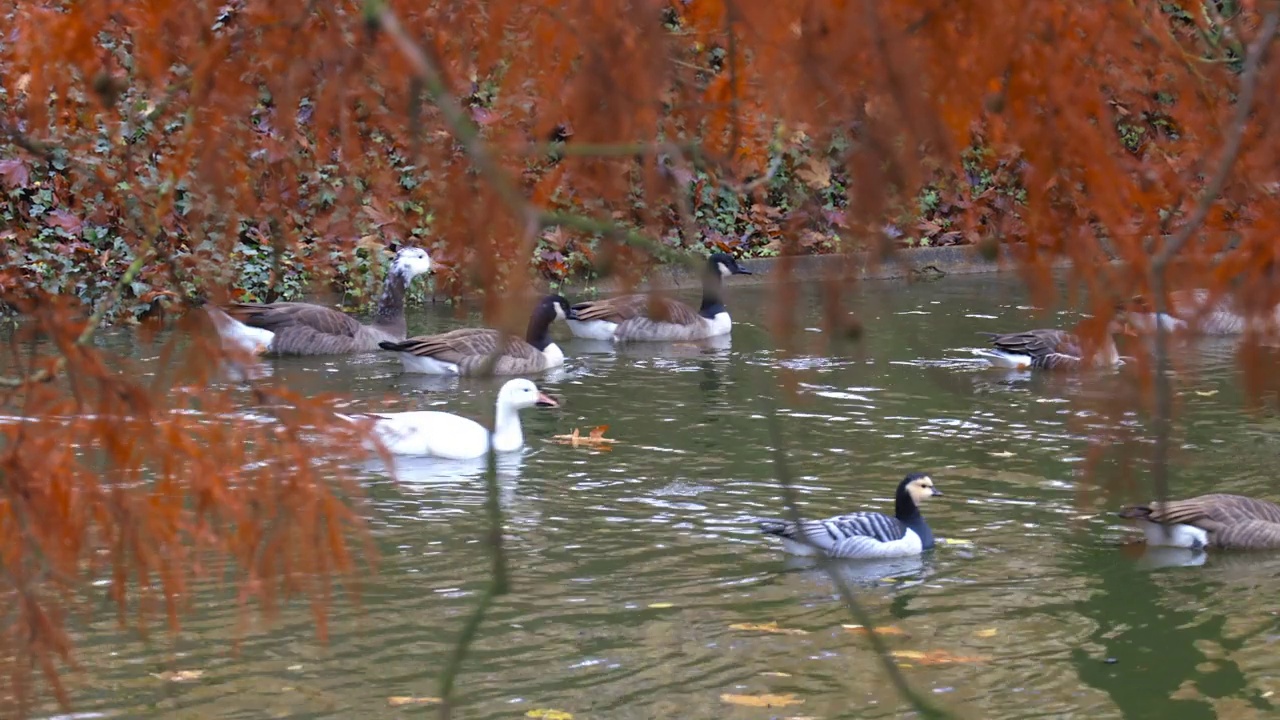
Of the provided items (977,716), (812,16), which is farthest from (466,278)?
(977,716)

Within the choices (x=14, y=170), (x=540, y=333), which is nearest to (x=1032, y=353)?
(x=540, y=333)

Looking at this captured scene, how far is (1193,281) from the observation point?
2.69 meters

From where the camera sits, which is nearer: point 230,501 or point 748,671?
point 230,501

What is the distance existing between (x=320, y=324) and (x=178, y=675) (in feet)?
30.1

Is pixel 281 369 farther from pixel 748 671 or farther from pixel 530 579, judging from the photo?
pixel 748 671

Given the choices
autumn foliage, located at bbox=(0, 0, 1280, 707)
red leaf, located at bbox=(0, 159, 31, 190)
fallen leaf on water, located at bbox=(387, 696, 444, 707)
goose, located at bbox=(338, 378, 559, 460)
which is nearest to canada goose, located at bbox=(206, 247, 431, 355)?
red leaf, located at bbox=(0, 159, 31, 190)

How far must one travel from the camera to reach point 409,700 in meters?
6.84

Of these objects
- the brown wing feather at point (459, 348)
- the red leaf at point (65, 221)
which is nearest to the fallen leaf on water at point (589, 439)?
the brown wing feather at point (459, 348)

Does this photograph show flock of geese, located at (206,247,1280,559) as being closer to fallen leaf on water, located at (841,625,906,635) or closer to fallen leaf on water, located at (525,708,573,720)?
fallen leaf on water, located at (841,625,906,635)

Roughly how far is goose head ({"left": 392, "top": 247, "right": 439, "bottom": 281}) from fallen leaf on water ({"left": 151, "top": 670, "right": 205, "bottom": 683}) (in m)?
9.65

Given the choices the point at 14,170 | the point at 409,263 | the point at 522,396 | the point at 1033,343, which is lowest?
the point at 522,396

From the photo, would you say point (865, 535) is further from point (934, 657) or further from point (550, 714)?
point (550, 714)

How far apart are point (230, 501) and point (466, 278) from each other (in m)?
2.02

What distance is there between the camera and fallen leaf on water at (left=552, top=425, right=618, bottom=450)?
11.8m
